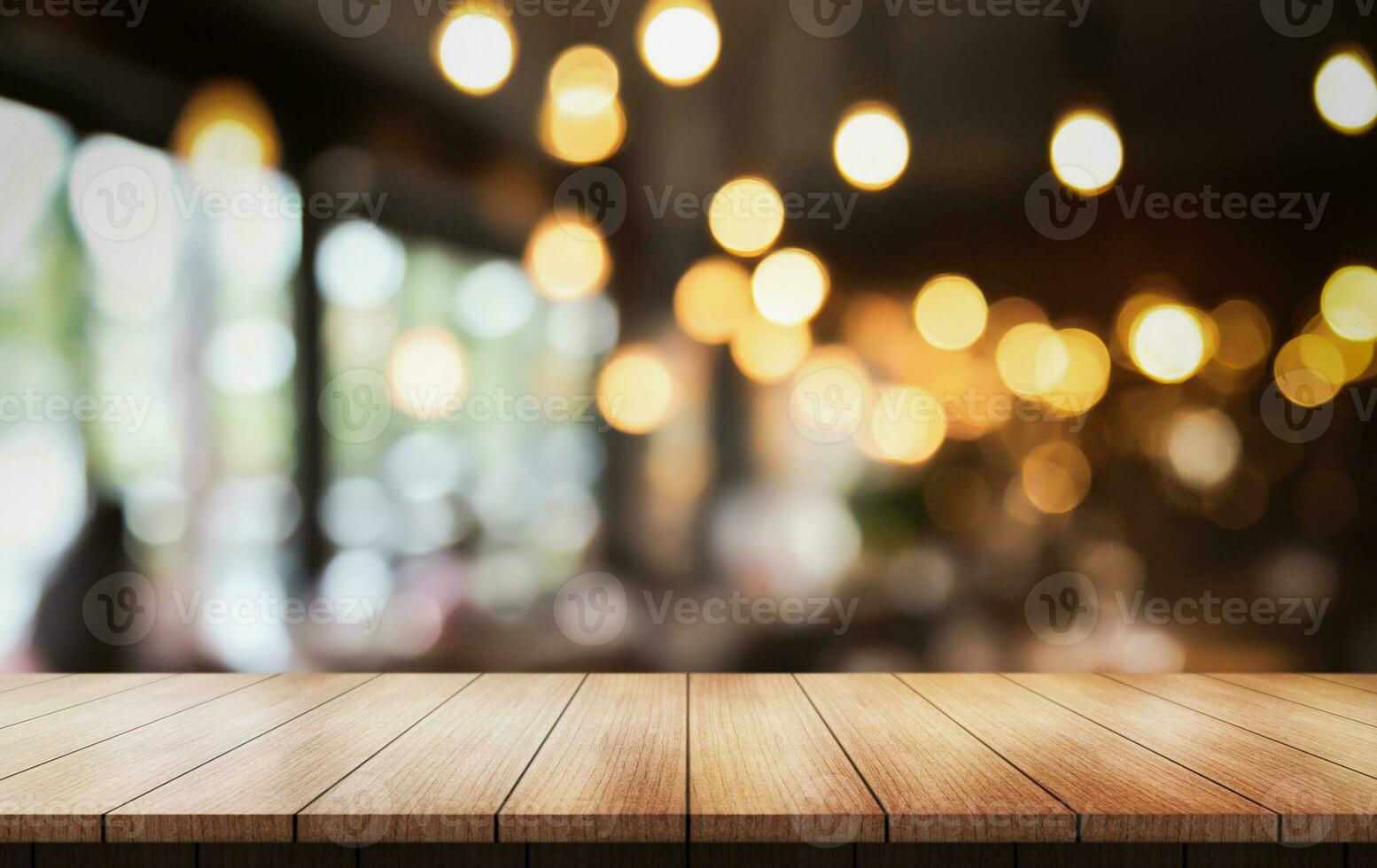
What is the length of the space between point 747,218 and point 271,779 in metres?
0.95

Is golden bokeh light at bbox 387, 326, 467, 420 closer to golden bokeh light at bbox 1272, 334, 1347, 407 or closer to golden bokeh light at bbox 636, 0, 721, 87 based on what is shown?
golden bokeh light at bbox 636, 0, 721, 87

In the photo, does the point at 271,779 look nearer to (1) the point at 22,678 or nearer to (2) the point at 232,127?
(1) the point at 22,678

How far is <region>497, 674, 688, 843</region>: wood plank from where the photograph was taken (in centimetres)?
76

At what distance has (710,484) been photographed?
131cm

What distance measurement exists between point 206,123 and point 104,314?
1.09ft

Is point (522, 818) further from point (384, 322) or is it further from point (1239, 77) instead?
point (1239, 77)

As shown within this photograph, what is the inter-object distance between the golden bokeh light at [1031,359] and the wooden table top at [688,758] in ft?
1.43

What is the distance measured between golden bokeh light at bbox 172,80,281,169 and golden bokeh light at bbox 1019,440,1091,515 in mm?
1239

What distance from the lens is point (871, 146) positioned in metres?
1.33

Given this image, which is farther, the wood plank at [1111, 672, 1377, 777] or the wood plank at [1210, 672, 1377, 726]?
the wood plank at [1210, 672, 1377, 726]
